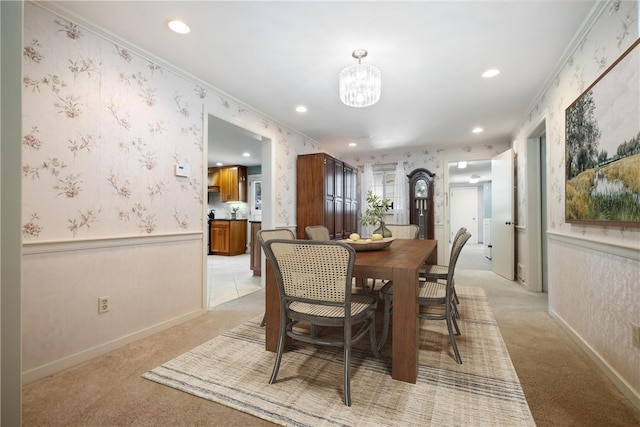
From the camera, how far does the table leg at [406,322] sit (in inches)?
60.8

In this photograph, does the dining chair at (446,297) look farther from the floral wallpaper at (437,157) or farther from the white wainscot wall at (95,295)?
the floral wallpaper at (437,157)

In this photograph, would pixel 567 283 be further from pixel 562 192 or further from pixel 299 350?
pixel 299 350

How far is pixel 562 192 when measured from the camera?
2.40 m

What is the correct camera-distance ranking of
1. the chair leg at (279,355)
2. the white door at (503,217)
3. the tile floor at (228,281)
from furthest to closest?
the white door at (503,217)
the tile floor at (228,281)
the chair leg at (279,355)

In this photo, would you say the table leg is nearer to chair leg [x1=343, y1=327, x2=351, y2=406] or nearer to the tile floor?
chair leg [x1=343, y1=327, x2=351, y2=406]

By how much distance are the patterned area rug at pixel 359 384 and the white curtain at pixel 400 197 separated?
11.7 feet

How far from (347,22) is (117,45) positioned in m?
1.65

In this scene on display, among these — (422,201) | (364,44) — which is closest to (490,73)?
(364,44)

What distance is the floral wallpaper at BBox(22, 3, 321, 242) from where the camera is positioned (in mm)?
1690

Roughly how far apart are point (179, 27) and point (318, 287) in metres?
1.95

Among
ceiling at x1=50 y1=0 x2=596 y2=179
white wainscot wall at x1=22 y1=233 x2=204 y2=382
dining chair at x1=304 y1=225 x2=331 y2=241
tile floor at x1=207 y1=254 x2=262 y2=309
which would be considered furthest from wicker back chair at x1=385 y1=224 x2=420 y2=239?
white wainscot wall at x1=22 y1=233 x2=204 y2=382

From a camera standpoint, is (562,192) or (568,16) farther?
(562,192)

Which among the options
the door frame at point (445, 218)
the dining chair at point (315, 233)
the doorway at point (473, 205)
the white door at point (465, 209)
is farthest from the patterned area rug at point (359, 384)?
the white door at point (465, 209)

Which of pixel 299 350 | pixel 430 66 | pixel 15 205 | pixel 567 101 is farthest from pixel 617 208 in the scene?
pixel 15 205
